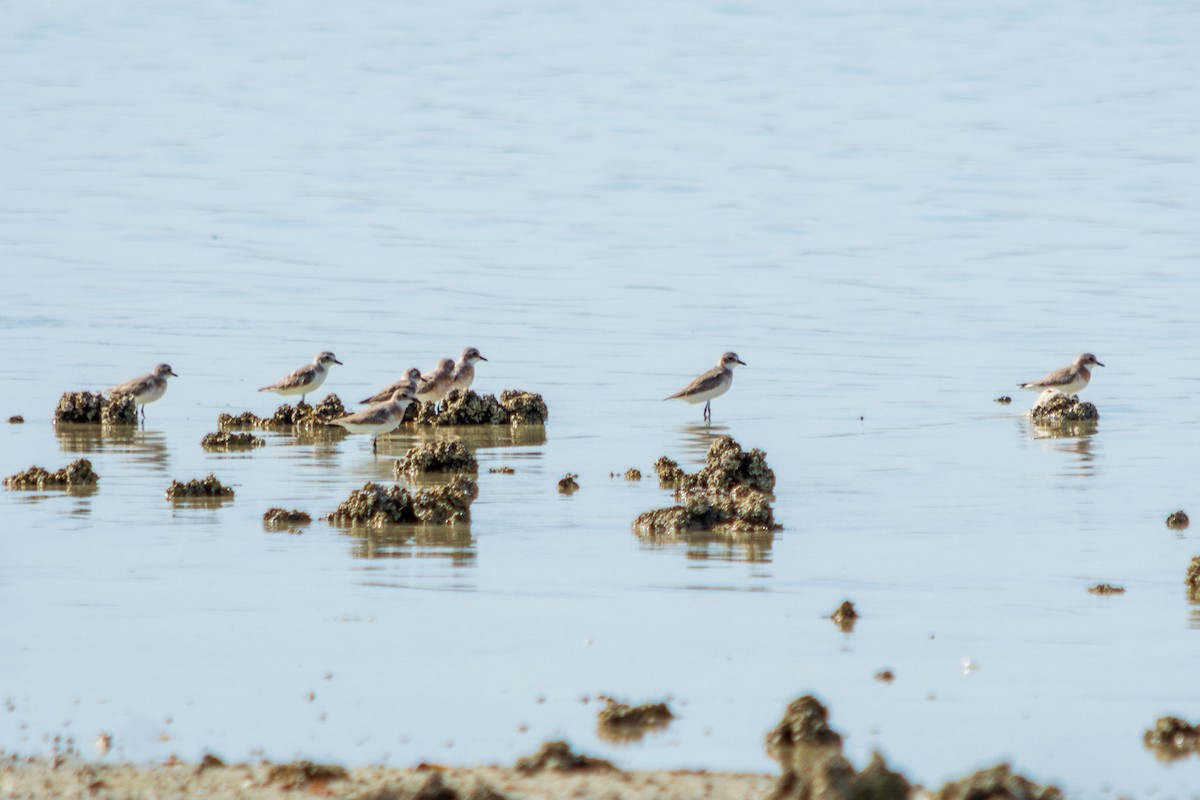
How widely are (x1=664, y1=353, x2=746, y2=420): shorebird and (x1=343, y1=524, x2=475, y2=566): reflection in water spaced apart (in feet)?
25.1

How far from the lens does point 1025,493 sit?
50.1 ft

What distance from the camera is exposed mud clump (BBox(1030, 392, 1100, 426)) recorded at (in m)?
19.9

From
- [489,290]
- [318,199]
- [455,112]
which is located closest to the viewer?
[489,290]

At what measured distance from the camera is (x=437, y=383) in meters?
21.5

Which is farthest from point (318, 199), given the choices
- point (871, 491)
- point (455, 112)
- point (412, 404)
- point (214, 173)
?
point (871, 491)

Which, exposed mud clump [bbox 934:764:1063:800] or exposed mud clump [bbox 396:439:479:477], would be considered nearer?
exposed mud clump [bbox 934:764:1063:800]

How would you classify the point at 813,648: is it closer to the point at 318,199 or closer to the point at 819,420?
the point at 819,420

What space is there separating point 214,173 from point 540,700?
4254cm

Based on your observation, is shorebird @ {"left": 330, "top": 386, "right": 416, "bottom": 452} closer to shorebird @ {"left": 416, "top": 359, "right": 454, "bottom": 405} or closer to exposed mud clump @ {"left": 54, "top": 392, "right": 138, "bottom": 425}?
exposed mud clump @ {"left": 54, "top": 392, "right": 138, "bottom": 425}

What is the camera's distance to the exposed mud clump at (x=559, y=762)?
7617mm

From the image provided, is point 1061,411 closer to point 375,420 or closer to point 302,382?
point 375,420

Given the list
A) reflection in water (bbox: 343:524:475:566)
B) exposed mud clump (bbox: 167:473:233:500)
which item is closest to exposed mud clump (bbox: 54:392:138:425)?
exposed mud clump (bbox: 167:473:233:500)

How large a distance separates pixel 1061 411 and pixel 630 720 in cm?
1243

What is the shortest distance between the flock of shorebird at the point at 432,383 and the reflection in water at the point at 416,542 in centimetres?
540
